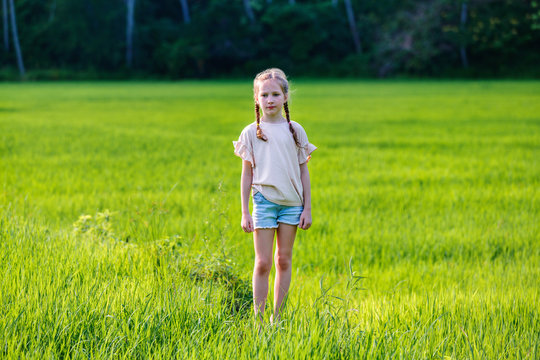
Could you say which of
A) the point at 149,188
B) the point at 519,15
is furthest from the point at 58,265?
the point at 519,15

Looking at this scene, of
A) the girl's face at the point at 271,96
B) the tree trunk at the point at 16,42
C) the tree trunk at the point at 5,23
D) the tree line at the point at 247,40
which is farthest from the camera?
the tree trunk at the point at 5,23

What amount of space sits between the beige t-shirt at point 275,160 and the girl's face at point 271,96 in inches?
3.4

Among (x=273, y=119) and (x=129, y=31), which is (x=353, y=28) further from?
(x=273, y=119)

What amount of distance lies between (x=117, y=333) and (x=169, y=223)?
2.78m

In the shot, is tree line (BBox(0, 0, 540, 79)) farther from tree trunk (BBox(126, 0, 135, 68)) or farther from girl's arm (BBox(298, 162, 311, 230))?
girl's arm (BBox(298, 162, 311, 230))

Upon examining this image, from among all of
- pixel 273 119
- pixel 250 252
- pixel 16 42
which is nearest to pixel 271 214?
pixel 273 119

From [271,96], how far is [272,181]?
0.43 metres

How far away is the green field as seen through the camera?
2.13 m

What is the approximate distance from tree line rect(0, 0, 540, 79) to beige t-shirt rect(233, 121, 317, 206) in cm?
4861

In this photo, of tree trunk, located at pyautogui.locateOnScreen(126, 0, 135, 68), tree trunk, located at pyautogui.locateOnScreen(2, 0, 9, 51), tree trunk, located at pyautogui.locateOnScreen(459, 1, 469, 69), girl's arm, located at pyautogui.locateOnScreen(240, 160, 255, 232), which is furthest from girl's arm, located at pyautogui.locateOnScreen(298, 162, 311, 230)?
tree trunk, located at pyautogui.locateOnScreen(2, 0, 9, 51)

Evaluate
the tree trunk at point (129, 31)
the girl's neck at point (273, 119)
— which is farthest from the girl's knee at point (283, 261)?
the tree trunk at point (129, 31)

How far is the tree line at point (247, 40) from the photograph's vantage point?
1945 inches

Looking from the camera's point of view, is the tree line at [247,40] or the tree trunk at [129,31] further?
the tree trunk at [129,31]

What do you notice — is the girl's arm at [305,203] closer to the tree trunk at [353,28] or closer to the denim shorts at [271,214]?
the denim shorts at [271,214]
